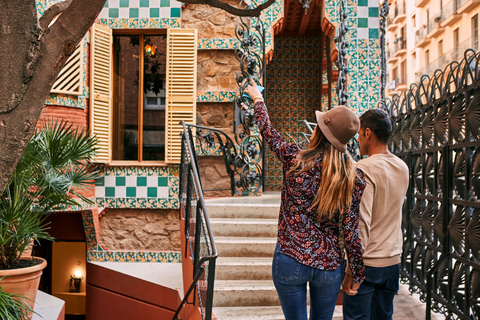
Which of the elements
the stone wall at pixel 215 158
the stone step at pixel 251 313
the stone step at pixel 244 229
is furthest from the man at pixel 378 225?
the stone wall at pixel 215 158

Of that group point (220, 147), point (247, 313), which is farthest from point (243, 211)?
point (220, 147)

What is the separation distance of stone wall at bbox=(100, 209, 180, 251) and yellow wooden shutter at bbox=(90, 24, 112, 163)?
43.2 inches

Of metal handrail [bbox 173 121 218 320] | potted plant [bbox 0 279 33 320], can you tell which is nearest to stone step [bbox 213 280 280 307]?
metal handrail [bbox 173 121 218 320]

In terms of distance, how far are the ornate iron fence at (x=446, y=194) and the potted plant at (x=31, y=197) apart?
365 cm

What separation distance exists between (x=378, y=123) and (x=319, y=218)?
718mm

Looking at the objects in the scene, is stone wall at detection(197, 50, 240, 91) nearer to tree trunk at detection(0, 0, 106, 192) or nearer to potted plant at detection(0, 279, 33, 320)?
potted plant at detection(0, 279, 33, 320)

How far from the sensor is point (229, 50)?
27.6 ft

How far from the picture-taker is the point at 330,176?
2.18 m

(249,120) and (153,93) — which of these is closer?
(249,120)

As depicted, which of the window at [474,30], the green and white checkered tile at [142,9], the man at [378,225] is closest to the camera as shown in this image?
the man at [378,225]

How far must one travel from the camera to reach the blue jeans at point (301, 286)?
2170mm

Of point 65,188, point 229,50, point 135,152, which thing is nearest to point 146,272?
point 135,152

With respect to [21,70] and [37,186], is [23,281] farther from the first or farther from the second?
[21,70]

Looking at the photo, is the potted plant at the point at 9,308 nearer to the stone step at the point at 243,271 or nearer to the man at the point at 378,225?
the stone step at the point at 243,271
